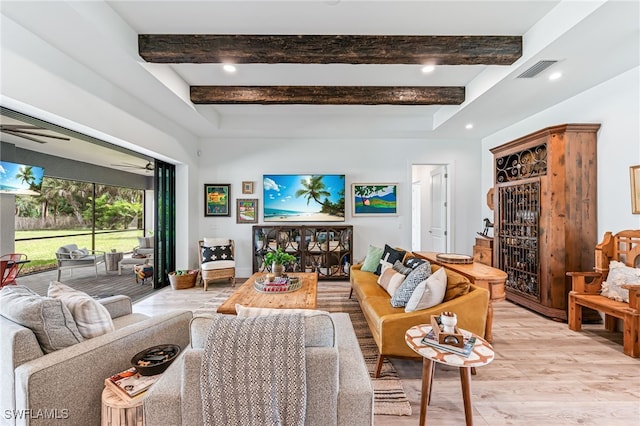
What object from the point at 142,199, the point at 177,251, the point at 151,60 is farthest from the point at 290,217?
the point at 142,199

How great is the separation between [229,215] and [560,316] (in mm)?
5077

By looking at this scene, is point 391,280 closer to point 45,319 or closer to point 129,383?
point 129,383

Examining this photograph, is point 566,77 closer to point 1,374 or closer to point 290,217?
point 290,217

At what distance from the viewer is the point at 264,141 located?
4.94 meters

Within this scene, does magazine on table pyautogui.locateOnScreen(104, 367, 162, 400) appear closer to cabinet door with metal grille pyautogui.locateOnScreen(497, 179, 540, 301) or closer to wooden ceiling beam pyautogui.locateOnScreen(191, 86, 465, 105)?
wooden ceiling beam pyautogui.locateOnScreen(191, 86, 465, 105)

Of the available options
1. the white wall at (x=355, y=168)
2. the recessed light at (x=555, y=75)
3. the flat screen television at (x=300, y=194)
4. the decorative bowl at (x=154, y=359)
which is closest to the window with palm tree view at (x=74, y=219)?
the white wall at (x=355, y=168)

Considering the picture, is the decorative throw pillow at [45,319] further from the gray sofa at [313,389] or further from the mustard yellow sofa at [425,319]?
the mustard yellow sofa at [425,319]

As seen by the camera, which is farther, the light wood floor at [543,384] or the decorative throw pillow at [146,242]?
the decorative throw pillow at [146,242]

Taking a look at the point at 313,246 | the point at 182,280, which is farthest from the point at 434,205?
the point at 182,280

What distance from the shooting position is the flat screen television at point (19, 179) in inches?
114

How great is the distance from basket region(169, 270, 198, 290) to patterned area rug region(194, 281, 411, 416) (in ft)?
1.77

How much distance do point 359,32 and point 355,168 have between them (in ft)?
8.91

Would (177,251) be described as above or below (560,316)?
above

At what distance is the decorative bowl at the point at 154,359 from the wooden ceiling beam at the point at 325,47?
2.47 meters
